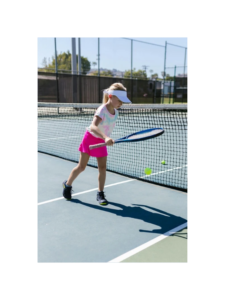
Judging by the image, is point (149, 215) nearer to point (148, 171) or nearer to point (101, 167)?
point (101, 167)

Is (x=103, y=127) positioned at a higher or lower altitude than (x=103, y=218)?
higher

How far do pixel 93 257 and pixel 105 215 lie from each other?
71cm

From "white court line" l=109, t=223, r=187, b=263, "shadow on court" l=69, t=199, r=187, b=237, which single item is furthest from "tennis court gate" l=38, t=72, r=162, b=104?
"white court line" l=109, t=223, r=187, b=263

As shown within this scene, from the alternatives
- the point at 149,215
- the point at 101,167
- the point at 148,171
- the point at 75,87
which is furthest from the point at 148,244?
the point at 75,87

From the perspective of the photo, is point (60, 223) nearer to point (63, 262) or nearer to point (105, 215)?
point (105, 215)

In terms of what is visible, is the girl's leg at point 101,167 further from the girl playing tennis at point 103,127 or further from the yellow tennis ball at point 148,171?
the yellow tennis ball at point 148,171

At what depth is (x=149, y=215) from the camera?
8.91 ft

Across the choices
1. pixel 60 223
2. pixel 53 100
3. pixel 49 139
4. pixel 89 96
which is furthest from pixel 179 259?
pixel 89 96

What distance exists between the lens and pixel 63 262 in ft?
6.38

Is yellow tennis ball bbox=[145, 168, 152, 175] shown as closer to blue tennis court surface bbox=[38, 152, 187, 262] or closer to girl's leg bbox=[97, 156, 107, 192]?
blue tennis court surface bbox=[38, 152, 187, 262]

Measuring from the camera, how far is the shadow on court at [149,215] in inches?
99.0

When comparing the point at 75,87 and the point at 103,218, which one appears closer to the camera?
the point at 103,218

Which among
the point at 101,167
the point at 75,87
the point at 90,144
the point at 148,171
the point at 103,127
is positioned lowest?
the point at 148,171

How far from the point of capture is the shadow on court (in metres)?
2.51
